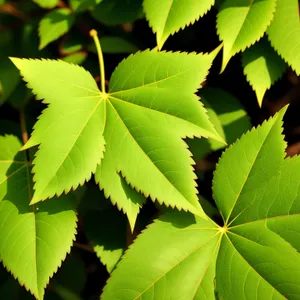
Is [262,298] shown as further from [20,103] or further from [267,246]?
[20,103]

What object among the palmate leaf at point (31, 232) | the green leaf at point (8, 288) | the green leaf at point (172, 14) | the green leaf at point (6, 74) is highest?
the green leaf at point (172, 14)

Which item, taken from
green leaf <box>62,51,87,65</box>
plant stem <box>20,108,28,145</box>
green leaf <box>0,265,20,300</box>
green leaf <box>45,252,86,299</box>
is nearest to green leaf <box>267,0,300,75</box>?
green leaf <box>62,51,87,65</box>

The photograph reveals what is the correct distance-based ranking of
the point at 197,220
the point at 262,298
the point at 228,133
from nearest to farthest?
the point at 262,298 < the point at 197,220 < the point at 228,133

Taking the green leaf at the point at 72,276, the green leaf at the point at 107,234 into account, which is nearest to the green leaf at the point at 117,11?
the green leaf at the point at 107,234

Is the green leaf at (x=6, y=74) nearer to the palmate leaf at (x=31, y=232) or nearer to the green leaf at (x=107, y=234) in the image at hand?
the palmate leaf at (x=31, y=232)

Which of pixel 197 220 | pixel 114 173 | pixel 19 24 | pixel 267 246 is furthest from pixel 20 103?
pixel 267 246

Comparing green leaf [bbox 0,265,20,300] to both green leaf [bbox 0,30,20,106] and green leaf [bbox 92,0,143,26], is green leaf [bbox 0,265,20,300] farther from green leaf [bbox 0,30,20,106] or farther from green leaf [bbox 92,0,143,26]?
green leaf [bbox 92,0,143,26]
